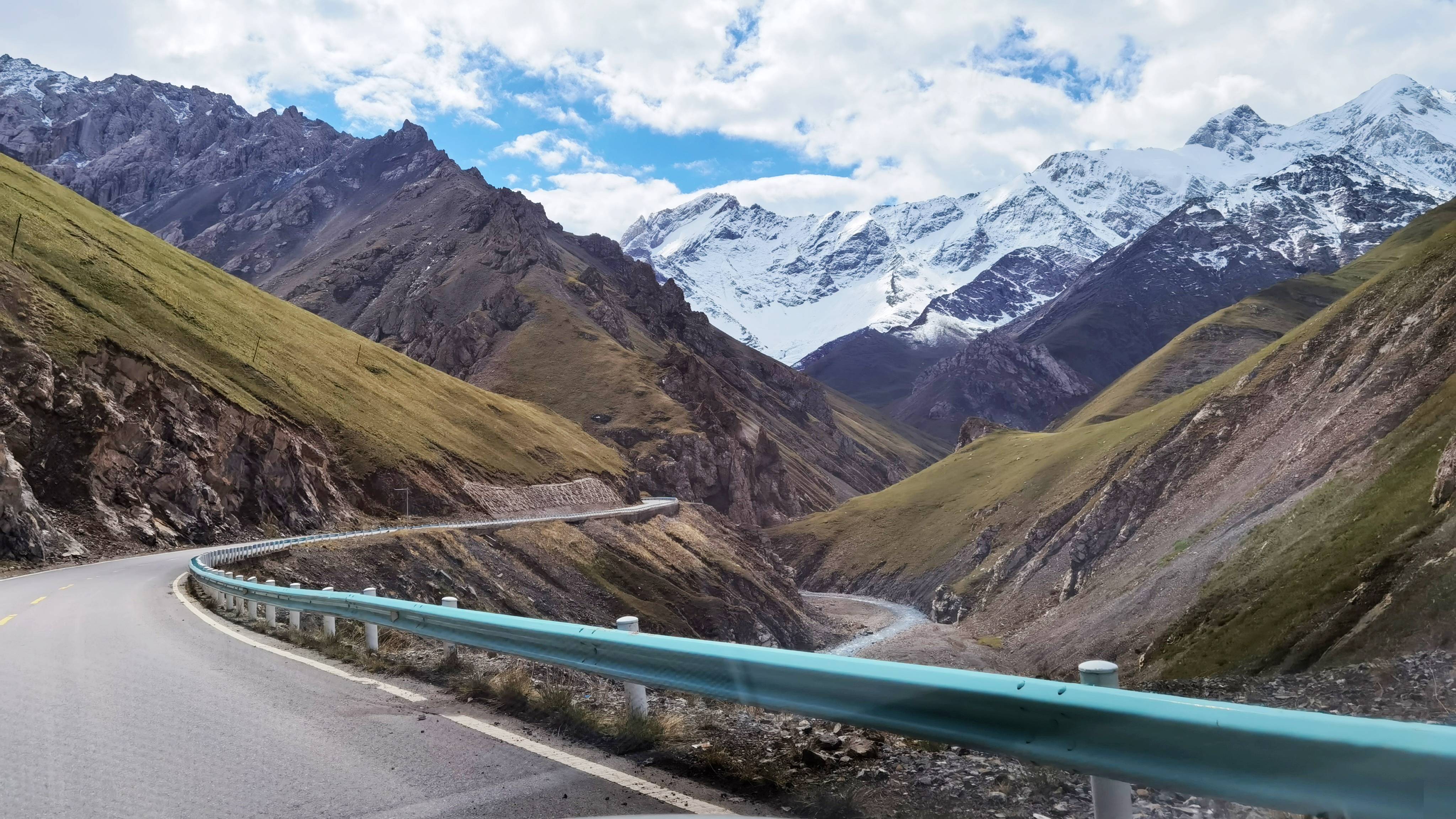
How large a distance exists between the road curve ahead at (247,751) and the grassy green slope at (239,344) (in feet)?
164

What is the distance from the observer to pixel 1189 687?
14484 mm

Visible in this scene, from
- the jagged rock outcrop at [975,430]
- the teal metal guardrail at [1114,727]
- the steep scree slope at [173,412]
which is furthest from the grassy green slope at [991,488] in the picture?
the teal metal guardrail at [1114,727]

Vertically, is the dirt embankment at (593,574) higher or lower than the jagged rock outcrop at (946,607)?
higher

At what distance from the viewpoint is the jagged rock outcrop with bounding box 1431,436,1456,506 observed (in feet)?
104

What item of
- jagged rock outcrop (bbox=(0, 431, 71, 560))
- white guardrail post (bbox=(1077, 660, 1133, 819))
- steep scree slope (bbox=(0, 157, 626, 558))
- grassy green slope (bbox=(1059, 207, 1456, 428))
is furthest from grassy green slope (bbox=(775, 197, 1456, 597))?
jagged rock outcrop (bbox=(0, 431, 71, 560))

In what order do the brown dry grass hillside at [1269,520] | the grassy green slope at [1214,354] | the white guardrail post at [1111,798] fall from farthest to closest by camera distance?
the grassy green slope at [1214,354] → the brown dry grass hillside at [1269,520] → the white guardrail post at [1111,798]

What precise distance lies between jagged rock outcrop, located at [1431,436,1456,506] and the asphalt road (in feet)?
119

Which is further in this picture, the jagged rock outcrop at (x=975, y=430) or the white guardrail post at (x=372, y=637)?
the jagged rock outcrop at (x=975, y=430)

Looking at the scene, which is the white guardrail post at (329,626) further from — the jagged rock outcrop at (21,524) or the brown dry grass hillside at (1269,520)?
the jagged rock outcrop at (21,524)

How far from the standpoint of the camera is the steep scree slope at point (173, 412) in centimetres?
4691

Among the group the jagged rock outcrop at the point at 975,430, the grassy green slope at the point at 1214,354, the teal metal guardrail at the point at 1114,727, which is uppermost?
the grassy green slope at the point at 1214,354

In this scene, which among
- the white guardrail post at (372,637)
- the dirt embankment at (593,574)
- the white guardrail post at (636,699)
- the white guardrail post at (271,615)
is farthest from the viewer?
the dirt embankment at (593,574)

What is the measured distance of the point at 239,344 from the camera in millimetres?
79250

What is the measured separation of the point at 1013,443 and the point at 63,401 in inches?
5934
